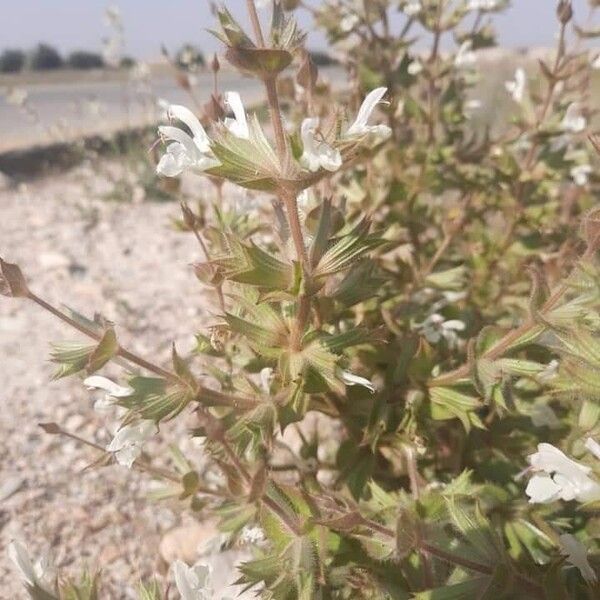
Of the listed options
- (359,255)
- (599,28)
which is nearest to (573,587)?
(359,255)

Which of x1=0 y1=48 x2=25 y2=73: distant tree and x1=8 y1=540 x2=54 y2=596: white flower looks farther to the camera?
x1=0 y1=48 x2=25 y2=73: distant tree

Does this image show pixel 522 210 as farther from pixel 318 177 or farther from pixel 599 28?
pixel 318 177

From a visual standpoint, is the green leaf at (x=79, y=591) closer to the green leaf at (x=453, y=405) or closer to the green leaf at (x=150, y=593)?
the green leaf at (x=150, y=593)

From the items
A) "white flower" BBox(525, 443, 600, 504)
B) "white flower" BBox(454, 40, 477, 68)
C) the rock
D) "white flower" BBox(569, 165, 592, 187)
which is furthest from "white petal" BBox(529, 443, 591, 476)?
"white flower" BBox(454, 40, 477, 68)

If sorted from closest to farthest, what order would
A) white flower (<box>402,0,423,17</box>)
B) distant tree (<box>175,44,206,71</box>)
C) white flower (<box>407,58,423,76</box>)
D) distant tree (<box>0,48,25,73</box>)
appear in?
1. white flower (<box>402,0,423,17</box>)
2. white flower (<box>407,58,423,76</box>)
3. distant tree (<box>175,44,206,71</box>)
4. distant tree (<box>0,48,25,73</box>)

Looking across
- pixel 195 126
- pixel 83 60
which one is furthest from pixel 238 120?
pixel 83 60

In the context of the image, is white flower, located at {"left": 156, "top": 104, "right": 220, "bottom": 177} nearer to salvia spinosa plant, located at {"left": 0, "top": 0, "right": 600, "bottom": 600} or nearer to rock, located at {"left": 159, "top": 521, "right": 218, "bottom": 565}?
salvia spinosa plant, located at {"left": 0, "top": 0, "right": 600, "bottom": 600}
